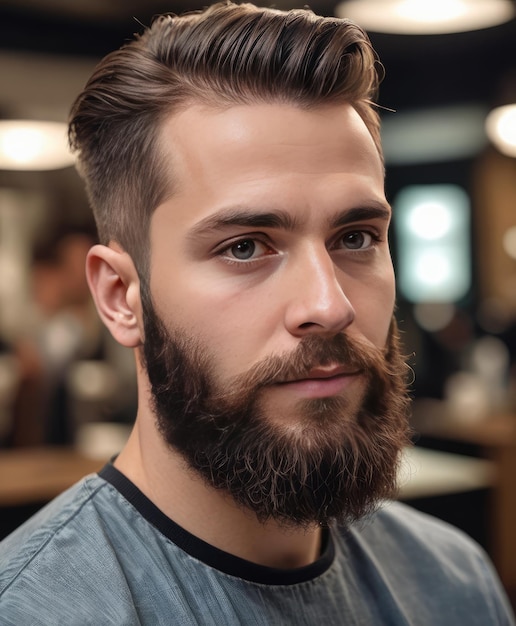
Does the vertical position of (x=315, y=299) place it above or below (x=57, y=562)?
above

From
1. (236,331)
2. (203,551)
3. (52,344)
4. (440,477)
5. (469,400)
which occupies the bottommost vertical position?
(469,400)

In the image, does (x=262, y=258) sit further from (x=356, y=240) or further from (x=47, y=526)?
(x=47, y=526)

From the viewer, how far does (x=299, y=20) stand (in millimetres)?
1260

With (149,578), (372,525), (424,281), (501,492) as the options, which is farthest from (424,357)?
(149,578)

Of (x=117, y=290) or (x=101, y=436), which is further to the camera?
(x=101, y=436)

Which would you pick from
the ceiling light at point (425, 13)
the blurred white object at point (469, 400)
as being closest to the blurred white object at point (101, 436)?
the blurred white object at point (469, 400)

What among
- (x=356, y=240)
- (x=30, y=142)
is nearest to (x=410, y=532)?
(x=356, y=240)

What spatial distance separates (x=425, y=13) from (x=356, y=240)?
2.83 m

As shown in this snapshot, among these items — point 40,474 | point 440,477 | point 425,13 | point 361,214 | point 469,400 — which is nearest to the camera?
point 361,214

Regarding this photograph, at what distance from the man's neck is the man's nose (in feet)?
0.92

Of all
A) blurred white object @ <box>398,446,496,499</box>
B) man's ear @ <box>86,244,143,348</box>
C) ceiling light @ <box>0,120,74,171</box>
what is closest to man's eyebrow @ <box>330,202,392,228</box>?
man's ear @ <box>86,244,143,348</box>

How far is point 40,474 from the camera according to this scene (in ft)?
11.3

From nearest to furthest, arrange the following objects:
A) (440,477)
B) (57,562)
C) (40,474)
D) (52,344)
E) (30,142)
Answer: (57,562)
(40,474)
(440,477)
(52,344)
(30,142)

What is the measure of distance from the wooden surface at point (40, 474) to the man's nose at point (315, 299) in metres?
2.23
